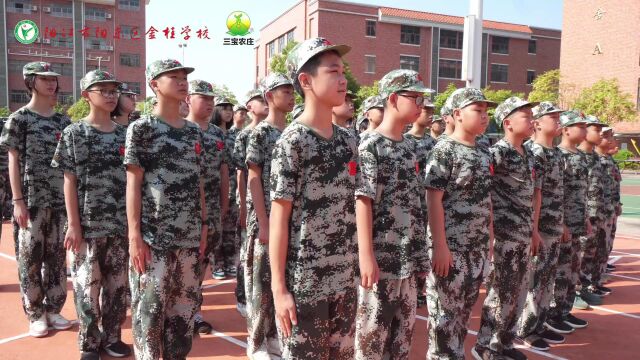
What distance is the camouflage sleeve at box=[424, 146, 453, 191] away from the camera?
3430 millimetres

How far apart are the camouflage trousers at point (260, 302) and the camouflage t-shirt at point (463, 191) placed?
1301 millimetres

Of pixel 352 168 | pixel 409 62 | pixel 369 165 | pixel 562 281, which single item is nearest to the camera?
pixel 352 168

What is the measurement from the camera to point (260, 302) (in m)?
3.59

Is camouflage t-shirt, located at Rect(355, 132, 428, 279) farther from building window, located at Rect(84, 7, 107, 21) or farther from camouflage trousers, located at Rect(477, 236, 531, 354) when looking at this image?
building window, located at Rect(84, 7, 107, 21)

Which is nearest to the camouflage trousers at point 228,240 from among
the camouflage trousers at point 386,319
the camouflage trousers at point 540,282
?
the camouflage trousers at point 540,282

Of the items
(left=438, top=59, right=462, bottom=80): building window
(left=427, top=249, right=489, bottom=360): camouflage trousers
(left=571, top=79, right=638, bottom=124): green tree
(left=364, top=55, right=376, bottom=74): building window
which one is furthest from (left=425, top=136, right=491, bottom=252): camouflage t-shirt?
(left=438, top=59, right=462, bottom=80): building window

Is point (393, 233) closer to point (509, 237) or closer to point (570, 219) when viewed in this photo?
point (509, 237)

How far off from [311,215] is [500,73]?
54.5 metres

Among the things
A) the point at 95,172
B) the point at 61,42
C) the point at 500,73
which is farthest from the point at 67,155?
the point at 500,73

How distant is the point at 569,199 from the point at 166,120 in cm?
414

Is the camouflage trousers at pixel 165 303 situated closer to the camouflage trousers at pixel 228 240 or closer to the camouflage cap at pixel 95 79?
the camouflage cap at pixel 95 79

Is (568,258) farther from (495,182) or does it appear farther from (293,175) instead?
(293,175)

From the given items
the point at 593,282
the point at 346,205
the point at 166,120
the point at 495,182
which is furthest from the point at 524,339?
the point at 166,120

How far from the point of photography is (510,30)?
51.7 m
